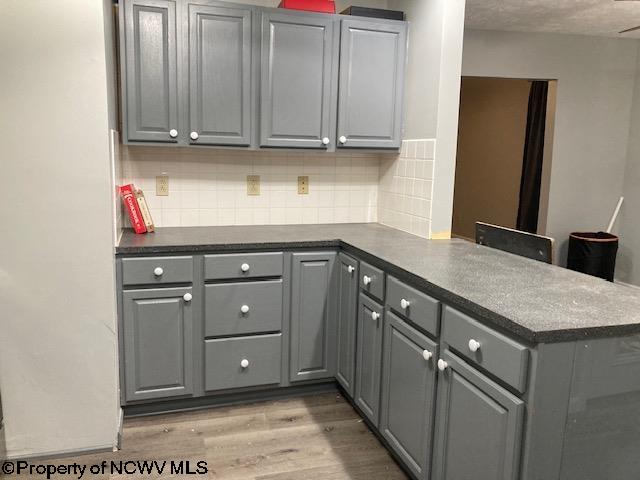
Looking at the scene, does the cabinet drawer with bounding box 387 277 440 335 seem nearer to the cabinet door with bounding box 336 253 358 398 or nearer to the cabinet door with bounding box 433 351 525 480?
the cabinet door with bounding box 433 351 525 480

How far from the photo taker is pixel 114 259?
235 cm

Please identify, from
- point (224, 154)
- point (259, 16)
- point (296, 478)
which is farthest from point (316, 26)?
point (296, 478)

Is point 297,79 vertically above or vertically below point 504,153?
above

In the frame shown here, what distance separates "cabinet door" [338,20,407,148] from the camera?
2.97m

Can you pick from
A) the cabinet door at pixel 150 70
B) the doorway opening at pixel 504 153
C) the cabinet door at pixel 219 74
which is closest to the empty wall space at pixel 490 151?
the doorway opening at pixel 504 153

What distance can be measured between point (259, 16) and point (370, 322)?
169 cm

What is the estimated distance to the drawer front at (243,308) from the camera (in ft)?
8.79

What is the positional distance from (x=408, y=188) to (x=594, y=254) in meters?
2.59

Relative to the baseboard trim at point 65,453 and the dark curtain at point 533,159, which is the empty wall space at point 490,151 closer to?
the dark curtain at point 533,159

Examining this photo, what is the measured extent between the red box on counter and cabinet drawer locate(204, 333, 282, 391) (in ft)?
5.84

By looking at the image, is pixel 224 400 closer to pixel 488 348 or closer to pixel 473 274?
pixel 473 274

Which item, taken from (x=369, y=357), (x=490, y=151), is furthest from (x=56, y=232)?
(x=490, y=151)

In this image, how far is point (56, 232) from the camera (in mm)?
2178

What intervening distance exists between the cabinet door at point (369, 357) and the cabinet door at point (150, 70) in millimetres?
1352
